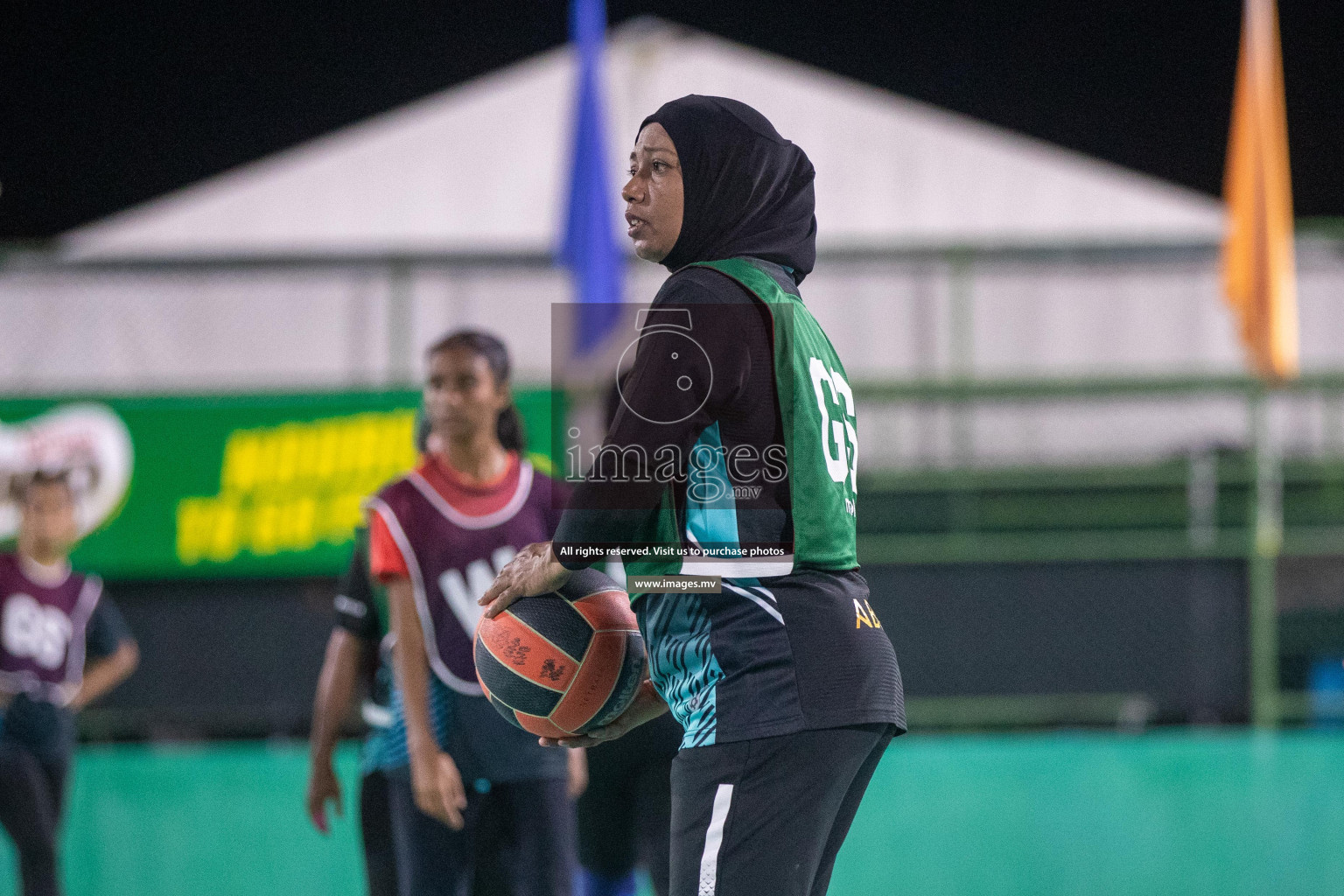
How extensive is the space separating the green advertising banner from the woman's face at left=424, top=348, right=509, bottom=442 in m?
5.62

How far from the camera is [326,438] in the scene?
909 centimetres

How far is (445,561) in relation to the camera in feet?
10.5

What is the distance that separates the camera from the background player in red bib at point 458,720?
3131 mm

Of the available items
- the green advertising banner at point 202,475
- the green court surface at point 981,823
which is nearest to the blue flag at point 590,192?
the green advertising banner at point 202,475

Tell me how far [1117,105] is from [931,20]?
2.24 metres

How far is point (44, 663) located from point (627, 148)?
9161mm

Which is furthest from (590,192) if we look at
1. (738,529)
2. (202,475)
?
(738,529)

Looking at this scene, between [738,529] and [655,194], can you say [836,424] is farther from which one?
[655,194]

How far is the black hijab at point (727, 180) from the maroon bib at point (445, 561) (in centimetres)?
136

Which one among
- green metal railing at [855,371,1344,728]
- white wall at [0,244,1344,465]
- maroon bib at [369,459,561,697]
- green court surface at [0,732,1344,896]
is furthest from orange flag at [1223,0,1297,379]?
maroon bib at [369,459,561,697]

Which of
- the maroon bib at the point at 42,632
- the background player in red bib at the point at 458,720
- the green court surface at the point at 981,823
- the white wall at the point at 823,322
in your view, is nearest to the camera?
the background player in red bib at the point at 458,720

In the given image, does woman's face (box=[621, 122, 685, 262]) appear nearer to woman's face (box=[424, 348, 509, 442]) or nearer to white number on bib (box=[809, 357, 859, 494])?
white number on bib (box=[809, 357, 859, 494])

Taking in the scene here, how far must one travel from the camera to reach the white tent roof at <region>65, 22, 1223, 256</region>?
1330cm

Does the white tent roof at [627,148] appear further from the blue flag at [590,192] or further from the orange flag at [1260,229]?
the blue flag at [590,192]
